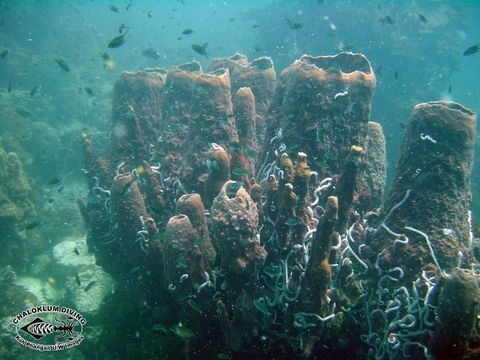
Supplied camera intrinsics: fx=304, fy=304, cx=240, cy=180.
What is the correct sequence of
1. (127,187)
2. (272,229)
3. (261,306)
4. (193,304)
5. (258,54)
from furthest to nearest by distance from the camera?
1. (258,54)
2. (127,187)
3. (272,229)
4. (193,304)
5. (261,306)

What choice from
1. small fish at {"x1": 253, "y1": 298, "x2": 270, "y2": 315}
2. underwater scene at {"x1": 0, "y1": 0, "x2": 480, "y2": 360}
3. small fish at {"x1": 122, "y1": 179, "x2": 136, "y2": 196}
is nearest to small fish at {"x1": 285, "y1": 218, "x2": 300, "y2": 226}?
underwater scene at {"x1": 0, "y1": 0, "x2": 480, "y2": 360}

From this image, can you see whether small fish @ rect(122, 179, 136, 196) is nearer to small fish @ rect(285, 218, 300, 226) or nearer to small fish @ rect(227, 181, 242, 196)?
small fish @ rect(227, 181, 242, 196)

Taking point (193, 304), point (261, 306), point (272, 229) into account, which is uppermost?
point (272, 229)

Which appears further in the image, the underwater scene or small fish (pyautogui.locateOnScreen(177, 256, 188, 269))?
small fish (pyautogui.locateOnScreen(177, 256, 188, 269))

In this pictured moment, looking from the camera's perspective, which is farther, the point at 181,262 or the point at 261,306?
the point at 181,262

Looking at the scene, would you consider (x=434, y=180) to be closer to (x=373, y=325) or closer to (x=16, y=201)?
(x=373, y=325)

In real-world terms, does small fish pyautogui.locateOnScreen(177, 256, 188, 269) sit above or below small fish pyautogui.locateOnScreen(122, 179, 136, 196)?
below

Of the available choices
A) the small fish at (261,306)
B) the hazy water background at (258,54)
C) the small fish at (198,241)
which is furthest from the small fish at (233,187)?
the hazy water background at (258,54)

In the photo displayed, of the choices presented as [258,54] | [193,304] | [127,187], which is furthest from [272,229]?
[258,54]

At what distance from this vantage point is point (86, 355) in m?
5.65

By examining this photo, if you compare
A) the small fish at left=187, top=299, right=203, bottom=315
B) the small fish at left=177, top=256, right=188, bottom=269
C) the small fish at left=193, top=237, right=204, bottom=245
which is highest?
the small fish at left=193, top=237, right=204, bottom=245

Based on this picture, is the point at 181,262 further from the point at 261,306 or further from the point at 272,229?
the point at 272,229

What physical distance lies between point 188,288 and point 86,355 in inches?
143

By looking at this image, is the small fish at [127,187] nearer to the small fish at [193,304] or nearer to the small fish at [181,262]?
the small fish at [181,262]
